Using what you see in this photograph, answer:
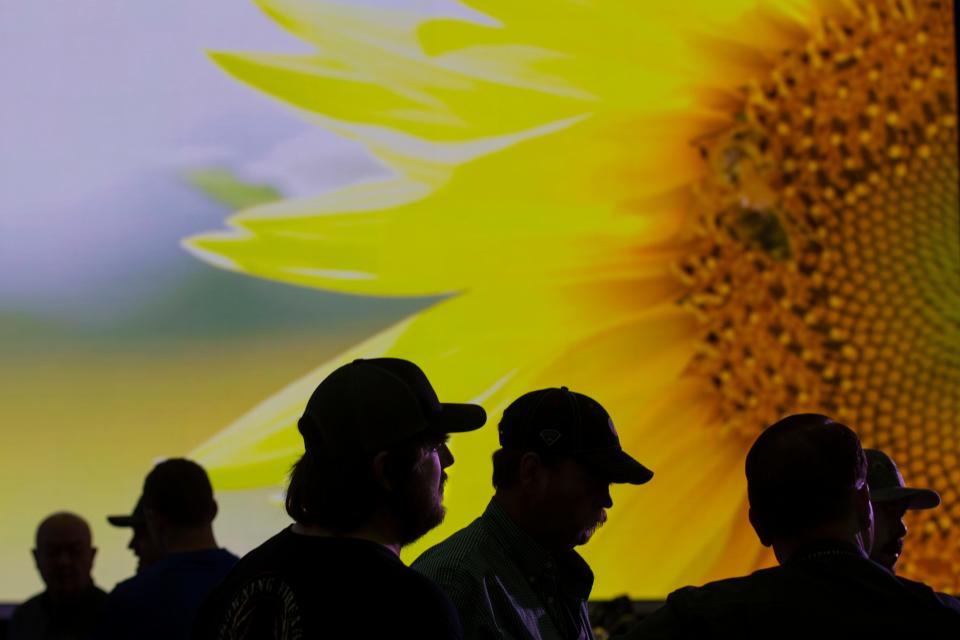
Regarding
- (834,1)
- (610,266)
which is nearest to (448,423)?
(610,266)

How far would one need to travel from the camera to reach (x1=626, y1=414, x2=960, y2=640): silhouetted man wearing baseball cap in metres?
1.22

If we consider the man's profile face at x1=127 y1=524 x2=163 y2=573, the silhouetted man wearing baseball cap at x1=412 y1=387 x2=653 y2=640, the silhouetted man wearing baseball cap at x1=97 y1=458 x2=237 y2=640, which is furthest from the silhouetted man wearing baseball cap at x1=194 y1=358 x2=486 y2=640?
the man's profile face at x1=127 y1=524 x2=163 y2=573

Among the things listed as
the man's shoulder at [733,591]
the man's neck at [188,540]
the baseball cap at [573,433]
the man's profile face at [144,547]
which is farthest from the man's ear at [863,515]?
the man's profile face at [144,547]

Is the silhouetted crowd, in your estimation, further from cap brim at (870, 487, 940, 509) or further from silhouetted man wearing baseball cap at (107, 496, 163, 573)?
silhouetted man wearing baseball cap at (107, 496, 163, 573)

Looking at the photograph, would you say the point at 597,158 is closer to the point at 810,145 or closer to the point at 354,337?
the point at 810,145

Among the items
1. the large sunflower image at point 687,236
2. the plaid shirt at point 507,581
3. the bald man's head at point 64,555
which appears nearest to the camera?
the plaid shirt at point 507,581

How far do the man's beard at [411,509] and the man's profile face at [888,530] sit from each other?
907 mm

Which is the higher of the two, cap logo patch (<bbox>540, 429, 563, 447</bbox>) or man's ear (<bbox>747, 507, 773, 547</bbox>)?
cap logo patch (<bbox>540, 429, 563, 447</bbox>)

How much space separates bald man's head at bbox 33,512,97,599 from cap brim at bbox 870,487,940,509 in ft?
5.69

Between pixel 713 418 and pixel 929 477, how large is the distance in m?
0.46

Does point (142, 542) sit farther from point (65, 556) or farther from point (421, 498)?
point (421, 498)

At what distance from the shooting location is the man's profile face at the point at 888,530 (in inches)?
74.0

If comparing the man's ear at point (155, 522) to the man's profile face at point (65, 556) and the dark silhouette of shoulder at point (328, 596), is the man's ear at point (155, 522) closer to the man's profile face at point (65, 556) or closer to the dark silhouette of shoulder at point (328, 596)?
the man's profile face at point (65, 556)

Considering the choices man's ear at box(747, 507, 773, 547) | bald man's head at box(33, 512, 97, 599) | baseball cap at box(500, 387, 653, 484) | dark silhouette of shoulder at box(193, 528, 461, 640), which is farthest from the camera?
bald man's head at box(33, 512, 97, 599)
